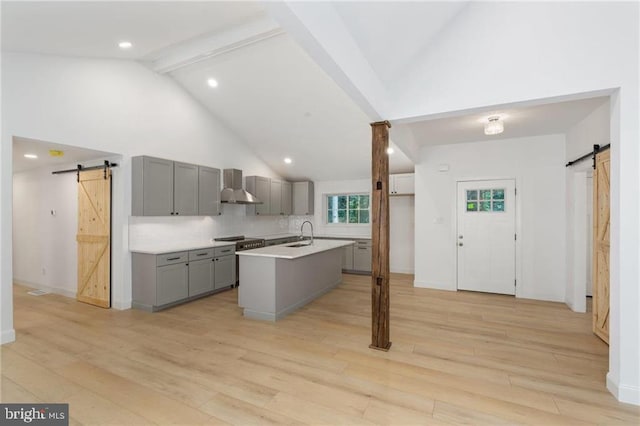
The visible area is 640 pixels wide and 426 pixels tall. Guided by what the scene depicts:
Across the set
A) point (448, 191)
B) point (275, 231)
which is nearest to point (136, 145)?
point (275, 231)

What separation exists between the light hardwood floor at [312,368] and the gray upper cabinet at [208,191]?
1864mm

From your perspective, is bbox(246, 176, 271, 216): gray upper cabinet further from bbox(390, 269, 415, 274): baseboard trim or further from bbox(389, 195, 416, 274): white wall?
bbox(390, 269, 415, 274): baseboard trim

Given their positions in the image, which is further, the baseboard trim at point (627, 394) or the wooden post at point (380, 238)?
the wooden post at point (380, 238)

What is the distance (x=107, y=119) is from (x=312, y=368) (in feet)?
14.0

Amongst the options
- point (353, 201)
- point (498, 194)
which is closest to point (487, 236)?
point (498, 194)

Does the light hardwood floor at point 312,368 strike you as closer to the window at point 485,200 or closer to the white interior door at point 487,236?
the white interior door at point 487,236

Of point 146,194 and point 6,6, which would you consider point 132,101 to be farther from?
point 6,6

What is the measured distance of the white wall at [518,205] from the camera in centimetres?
480

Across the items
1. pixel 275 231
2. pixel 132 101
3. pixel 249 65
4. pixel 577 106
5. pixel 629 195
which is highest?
pixel 249 65

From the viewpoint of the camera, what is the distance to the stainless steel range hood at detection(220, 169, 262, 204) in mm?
5824

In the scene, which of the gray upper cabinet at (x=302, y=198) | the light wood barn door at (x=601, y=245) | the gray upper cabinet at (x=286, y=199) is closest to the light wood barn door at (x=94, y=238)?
the gray upper cabinet at (x=286, y=199)

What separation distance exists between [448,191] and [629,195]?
10.9ft

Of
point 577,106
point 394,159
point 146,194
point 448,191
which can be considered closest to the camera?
point 577,106

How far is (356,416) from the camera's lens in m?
2.05
